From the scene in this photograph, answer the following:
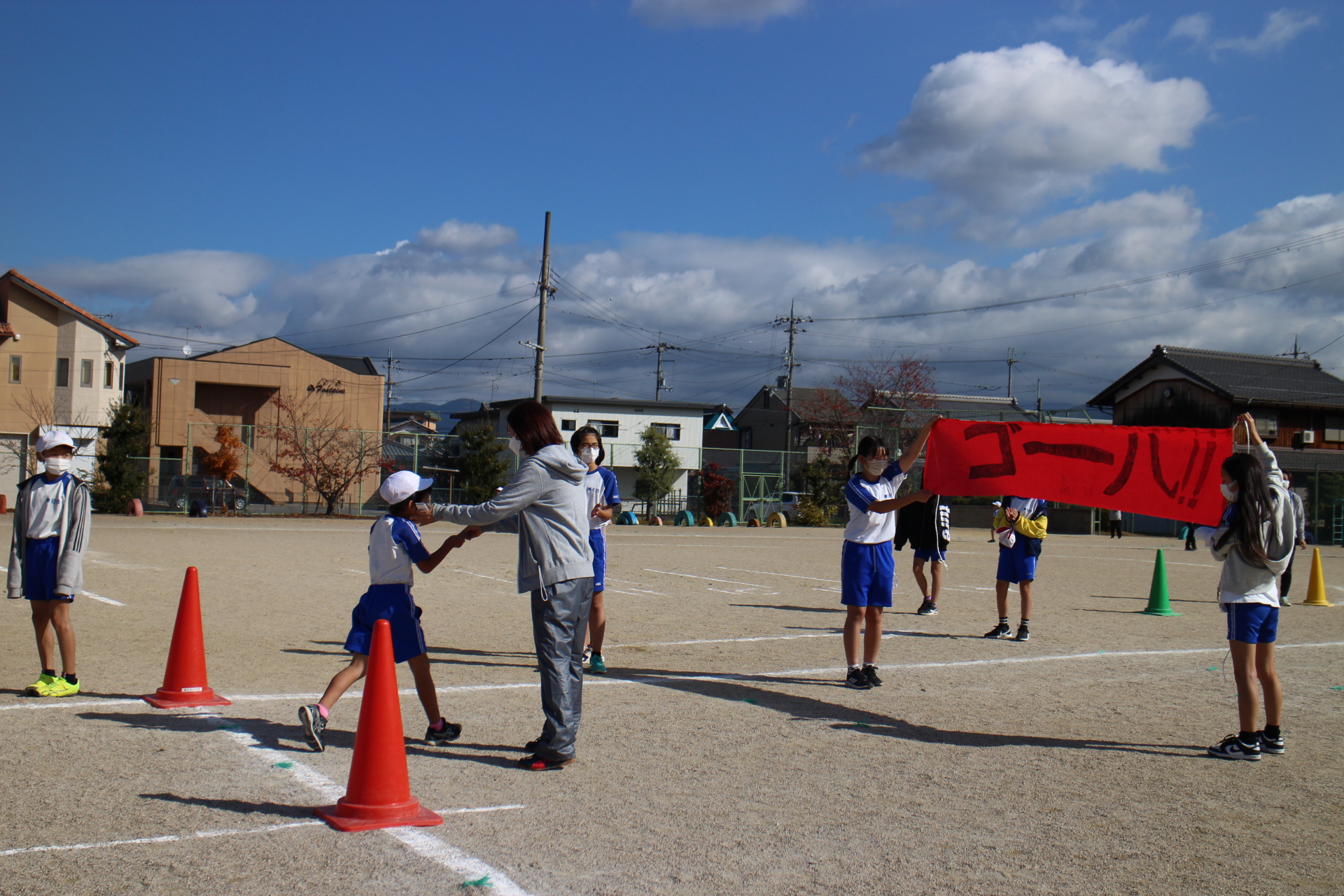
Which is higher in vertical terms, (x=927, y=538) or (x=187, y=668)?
(x=927, y=538)

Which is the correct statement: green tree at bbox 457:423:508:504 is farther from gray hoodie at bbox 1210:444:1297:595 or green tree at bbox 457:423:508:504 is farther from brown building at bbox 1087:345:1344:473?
gray hoodie at bbox 1210:444:1297:595

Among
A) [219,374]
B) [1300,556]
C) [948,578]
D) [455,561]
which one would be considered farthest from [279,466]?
[1300,556]

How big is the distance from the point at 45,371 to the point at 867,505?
4740 centimetres

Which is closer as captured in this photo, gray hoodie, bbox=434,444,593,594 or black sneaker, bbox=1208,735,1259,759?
gray hoodie, bbox=434,444,593,594

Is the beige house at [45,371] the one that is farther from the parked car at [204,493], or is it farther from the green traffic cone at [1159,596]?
the green traffic cone at [1159,596]

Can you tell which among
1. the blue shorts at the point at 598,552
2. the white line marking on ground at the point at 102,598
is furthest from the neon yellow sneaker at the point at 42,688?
the white line marking on ground at the point at 102,598

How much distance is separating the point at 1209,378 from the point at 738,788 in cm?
4856

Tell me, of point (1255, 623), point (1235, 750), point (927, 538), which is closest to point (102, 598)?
point (927, 538)

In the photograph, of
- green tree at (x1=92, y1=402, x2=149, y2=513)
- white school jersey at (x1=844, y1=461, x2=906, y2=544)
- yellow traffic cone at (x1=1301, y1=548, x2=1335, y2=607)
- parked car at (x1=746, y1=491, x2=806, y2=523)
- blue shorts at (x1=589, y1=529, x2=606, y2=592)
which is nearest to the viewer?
white school jersey at (x1=844, y1=461, x2=906, y2=544)

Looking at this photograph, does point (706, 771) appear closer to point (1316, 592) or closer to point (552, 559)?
point (552, 559)

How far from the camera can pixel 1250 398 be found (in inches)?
1769

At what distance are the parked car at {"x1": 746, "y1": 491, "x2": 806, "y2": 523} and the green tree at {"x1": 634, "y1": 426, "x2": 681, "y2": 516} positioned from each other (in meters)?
6.84

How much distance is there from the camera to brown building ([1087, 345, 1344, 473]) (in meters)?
45.1

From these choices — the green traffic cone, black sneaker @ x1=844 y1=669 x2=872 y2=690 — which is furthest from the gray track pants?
the green traffic cone
